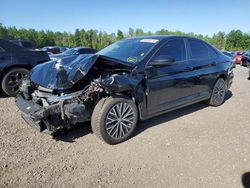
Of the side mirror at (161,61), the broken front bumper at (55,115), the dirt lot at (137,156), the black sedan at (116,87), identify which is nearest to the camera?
the dirt lot at (137,156)

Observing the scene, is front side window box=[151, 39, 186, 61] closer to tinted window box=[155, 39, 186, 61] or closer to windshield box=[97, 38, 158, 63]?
tinted window box=[155, 39, 186, 61]

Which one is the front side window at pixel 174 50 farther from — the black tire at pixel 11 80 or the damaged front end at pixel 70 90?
the black tire at pixel 11 80

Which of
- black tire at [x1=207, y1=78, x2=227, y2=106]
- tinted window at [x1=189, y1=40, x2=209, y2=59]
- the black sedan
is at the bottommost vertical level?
black tire at [x1=207, y1=78, x2=227, y2=106]

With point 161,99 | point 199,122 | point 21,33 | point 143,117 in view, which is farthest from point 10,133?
point 21,33

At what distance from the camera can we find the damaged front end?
341cm

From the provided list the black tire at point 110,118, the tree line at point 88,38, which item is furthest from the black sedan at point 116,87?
the tree line at point 88,38

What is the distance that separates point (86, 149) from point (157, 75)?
1723 mm

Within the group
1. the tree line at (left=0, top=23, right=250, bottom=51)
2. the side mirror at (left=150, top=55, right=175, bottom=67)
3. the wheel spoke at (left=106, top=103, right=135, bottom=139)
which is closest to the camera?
the wheel spoke at (left=106, top=103, right=135, bottom=139)

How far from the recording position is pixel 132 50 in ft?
14.8

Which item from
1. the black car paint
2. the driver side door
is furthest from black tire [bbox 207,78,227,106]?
the black car paint

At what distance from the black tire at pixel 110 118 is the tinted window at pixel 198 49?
2.01m

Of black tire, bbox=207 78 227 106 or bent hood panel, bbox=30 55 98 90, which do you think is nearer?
bent hood panel, bbox=30 55 98 90

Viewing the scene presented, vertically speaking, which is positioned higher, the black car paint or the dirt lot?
the black car paint

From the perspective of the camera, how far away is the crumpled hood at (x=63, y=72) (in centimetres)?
360
